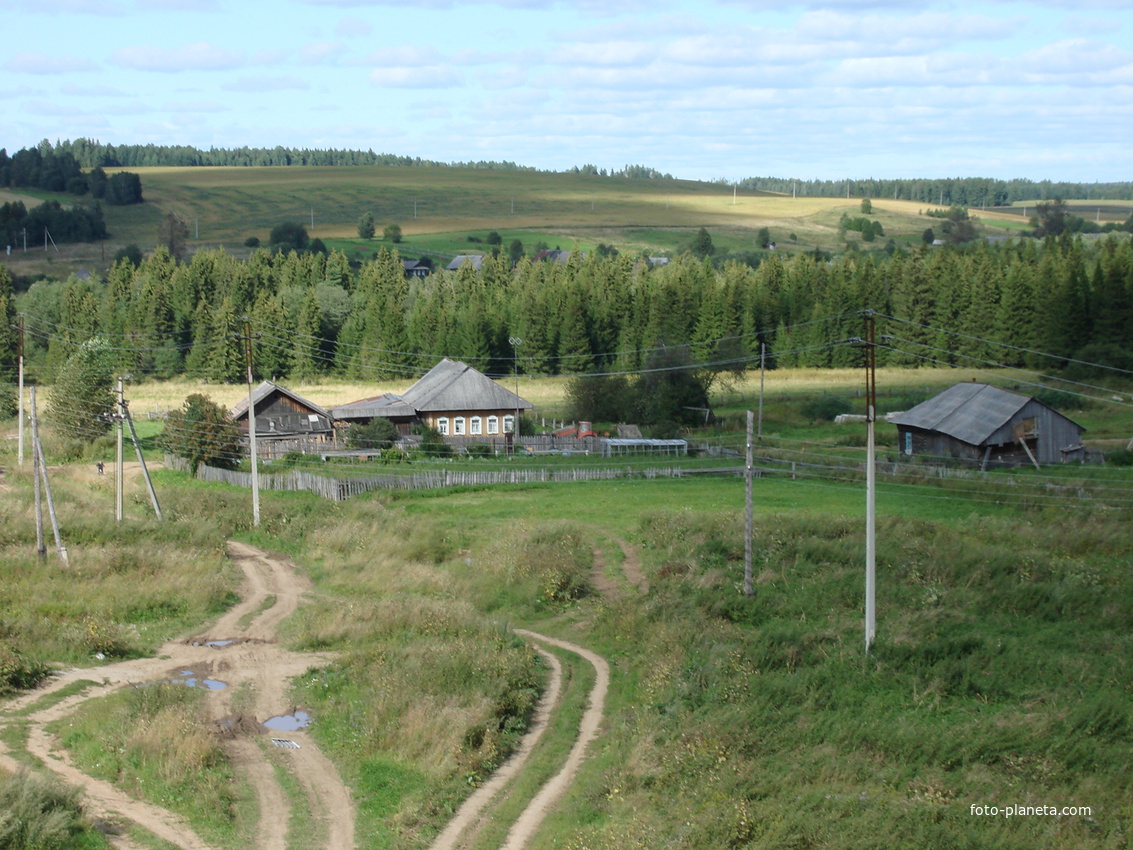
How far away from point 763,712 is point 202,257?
85.8m

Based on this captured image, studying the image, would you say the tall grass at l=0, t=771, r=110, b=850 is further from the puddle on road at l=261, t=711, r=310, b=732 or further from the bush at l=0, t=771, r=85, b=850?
the puddle on road at l=261, t=711, r=310, b=732

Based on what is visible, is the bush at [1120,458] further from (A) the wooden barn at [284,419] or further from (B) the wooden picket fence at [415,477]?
(A) the wooden barn at [284,419]

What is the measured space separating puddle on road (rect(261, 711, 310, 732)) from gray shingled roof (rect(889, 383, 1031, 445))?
3226 cm

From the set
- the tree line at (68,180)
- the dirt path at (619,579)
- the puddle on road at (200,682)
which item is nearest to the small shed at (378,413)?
the dirt path at (619,579)

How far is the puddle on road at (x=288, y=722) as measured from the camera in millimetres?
18578

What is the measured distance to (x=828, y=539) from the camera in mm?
29906

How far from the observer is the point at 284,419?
174 ft

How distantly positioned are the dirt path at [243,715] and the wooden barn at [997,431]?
2899 cm

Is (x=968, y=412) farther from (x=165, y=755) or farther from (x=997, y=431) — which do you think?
(x=165, y=755)

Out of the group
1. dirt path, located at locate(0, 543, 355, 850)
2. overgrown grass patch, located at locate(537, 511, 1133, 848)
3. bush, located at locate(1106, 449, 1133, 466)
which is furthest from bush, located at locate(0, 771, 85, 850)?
bush, located at locate(1106, 449, 1133, 466)

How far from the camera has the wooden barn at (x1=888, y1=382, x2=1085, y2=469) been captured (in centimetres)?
4256

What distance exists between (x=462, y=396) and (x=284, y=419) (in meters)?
9.44

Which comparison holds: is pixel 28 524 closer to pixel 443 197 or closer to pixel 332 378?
pixel 332 378

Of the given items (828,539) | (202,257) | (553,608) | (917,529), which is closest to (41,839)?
(553,608)
